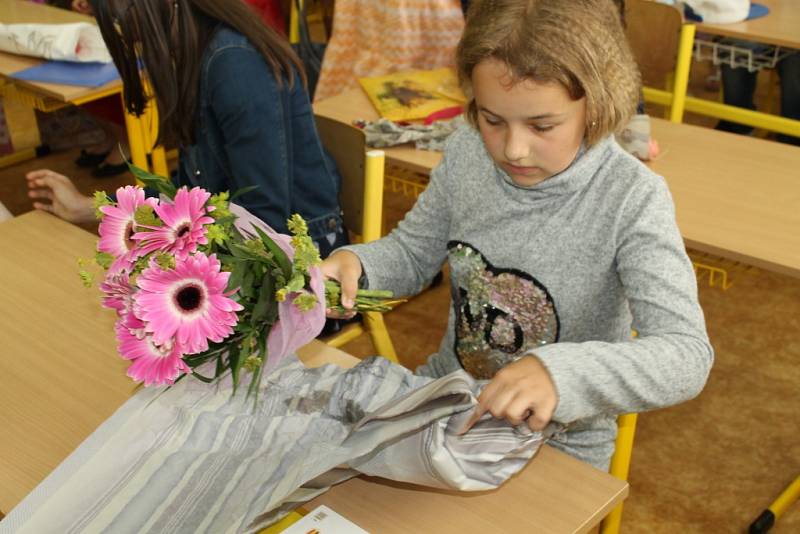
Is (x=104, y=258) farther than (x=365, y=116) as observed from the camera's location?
No

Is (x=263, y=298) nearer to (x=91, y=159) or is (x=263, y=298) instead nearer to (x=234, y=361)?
(x=234, y=361)

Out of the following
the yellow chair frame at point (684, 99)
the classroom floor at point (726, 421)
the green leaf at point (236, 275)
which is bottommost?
the classroom floor at point (726, 421)

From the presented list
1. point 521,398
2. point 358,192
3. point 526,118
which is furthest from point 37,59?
point 521,398

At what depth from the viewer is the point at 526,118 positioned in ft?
3.91

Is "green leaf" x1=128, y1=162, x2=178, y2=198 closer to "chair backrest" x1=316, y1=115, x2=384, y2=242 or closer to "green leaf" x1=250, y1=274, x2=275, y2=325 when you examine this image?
"green leaf" x1=250, y1=274, x2=275, y2=325

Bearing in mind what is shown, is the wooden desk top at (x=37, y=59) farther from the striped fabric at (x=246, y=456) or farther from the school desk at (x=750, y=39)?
the striped fabric at (x=246, y=456)

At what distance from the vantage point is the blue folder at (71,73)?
9.00 feet

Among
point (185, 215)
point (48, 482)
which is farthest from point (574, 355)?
point (48, 482)

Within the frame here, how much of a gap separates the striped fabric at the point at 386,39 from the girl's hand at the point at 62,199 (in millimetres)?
1295

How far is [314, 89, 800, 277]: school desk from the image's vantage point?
1713 millimetres

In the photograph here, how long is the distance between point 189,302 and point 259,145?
0.92 metres

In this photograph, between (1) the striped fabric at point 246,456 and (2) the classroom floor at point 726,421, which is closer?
(1) the striped fabric at point 246,456

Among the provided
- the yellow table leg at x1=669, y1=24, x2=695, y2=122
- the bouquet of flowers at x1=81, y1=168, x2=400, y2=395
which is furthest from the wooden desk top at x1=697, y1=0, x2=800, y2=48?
the bouquet of flowers at x1=81, y1=168, x2=400, y2=395

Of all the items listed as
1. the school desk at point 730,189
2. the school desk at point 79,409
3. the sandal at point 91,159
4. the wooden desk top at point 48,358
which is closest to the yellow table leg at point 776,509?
the school desk at point 730,189
